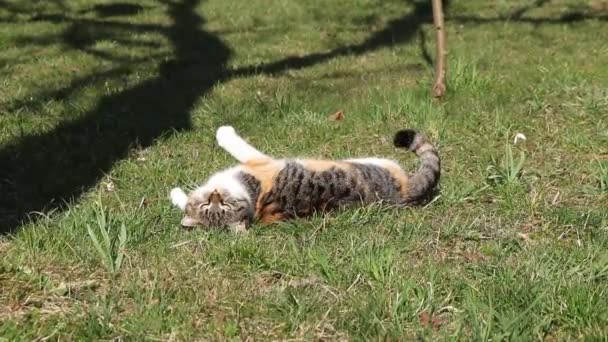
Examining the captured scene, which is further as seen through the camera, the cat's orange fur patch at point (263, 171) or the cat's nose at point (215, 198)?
the cat's orange fur patch at point (263, 171)

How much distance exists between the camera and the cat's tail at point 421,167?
4.45m

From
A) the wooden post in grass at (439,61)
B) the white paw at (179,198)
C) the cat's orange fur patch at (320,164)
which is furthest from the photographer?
the wooden post in grass at (439,61)

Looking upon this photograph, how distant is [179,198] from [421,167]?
143cm

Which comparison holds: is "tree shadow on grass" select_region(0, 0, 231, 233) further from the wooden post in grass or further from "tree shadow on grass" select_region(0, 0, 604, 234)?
the wooden post in grass

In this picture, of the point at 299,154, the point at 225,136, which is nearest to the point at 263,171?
the point at 225,136

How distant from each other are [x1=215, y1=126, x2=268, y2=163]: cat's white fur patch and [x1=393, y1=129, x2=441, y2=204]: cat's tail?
933 millimetres

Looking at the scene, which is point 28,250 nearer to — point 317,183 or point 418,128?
point 317,183

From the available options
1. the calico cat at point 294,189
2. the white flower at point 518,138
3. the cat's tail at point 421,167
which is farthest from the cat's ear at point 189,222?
the white flower at point 518,138

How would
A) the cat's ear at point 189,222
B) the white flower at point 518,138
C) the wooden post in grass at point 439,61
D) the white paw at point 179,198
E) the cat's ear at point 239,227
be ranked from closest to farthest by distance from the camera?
1. the cat's ear at point 239,227
2. the cat's ear at point 189,222
3. the white paw at point 179,198
4. the white flower at point 518,138
5. the wooden post in grass at point 439,61

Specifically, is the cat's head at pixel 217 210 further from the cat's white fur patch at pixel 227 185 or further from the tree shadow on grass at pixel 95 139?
the tree shadow on grass at pixel 95 139

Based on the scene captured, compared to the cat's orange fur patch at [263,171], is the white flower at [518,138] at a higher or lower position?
lower

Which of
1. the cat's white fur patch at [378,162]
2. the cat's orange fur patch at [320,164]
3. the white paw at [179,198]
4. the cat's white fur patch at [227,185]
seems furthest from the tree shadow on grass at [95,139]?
the cat's white fur patch at [378,162]

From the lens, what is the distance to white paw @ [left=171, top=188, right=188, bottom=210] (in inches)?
174

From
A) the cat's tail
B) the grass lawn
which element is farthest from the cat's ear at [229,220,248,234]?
the cat's tail
